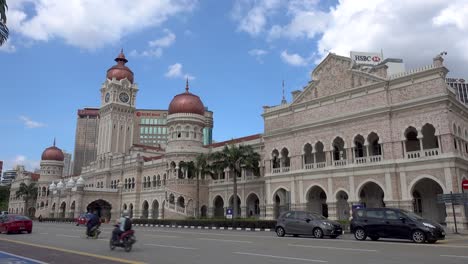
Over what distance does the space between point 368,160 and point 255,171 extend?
40.9 feet

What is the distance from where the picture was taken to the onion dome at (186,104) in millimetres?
48656

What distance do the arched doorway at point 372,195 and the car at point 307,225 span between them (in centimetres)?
1246

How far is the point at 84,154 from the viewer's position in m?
134

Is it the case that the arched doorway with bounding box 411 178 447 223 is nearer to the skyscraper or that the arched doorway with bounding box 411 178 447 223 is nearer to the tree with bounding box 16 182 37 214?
the tree with bounding box 16 182 37 214

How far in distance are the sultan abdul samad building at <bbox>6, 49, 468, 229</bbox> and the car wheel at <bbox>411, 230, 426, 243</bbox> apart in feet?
37.5

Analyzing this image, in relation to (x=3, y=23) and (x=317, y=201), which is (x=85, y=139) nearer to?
(x=317, y=201)

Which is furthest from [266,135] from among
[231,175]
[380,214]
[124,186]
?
[124,186]

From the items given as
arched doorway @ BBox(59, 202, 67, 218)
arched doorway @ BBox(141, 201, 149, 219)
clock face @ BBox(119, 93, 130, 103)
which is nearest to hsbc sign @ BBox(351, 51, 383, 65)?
arched doorway @ BBox(141, 201, 149, 219)

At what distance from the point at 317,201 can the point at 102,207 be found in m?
36.7

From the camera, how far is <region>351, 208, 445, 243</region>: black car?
1580cm

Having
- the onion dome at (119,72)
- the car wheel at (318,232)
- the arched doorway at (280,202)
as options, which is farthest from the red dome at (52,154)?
the car wheel at (318,232)

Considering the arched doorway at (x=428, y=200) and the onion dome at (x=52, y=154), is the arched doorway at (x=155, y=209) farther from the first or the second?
the onion dome at (x=52, y=154)

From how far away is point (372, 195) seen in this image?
3225cm

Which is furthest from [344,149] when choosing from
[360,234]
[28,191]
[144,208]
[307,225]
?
[28,191]
